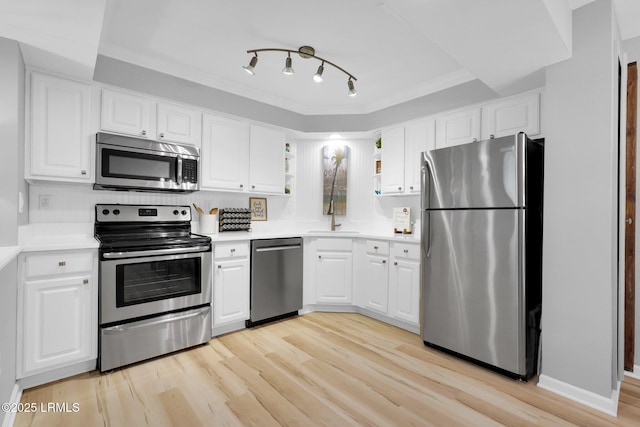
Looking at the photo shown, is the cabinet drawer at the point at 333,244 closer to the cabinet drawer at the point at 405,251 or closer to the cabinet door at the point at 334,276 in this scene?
the cabinet door at the point at 334,276

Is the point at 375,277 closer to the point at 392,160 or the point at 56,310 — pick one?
the point at 392,160

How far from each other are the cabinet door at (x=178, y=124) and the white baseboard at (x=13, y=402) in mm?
2097

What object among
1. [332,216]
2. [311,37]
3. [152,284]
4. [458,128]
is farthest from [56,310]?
[458,128]

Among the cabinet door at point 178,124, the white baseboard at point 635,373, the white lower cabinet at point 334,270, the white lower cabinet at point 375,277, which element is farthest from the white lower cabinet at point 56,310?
the white baseboard at point 635,373

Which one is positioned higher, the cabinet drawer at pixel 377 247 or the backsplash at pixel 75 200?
the backsplash at pixel 75 200

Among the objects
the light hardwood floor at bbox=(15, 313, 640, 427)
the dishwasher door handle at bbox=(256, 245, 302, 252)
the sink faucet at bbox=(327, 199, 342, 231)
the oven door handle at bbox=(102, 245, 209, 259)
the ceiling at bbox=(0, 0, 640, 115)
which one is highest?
the ceiling at bbox=(0, 0, 640, 115)

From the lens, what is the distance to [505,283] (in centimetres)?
223

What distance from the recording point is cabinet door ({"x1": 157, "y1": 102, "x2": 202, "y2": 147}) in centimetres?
296

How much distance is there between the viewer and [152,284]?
100 inches

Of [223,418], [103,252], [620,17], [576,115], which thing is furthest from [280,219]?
[620,17]

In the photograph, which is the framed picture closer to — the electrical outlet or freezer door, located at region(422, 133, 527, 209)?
the electrical outlet

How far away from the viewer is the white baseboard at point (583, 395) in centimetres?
187

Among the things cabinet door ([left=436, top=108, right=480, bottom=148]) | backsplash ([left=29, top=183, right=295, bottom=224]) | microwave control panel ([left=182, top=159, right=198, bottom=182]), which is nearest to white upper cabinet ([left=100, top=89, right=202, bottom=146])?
microwave control panel ([left=182, top=159, right=198, bottom=182])

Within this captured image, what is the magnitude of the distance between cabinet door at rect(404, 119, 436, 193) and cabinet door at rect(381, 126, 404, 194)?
64mm
